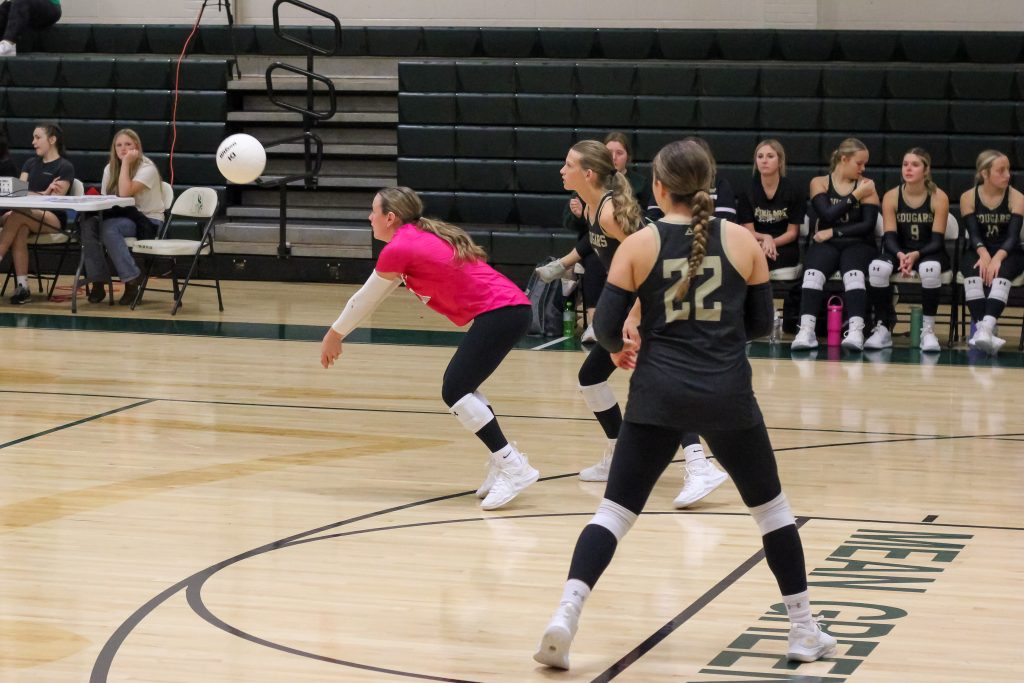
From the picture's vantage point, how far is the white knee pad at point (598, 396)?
5.79 metres

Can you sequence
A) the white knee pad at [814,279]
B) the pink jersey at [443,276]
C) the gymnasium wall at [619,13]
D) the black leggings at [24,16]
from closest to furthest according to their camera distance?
the pink jersey at [443,276], the white knee pad at [814,279], the gymnasium wall at [619,13], the black leggings at [24,16]

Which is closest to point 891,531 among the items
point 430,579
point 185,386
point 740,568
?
point 740,568

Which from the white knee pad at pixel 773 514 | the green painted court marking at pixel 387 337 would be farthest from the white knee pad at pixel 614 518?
the green painted court marking at pixel 387 337

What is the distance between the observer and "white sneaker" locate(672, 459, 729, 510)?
5605mm

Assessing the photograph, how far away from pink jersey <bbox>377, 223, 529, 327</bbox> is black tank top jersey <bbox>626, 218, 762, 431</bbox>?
6.28 feet

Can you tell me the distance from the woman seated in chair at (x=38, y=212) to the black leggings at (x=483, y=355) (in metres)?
7.12

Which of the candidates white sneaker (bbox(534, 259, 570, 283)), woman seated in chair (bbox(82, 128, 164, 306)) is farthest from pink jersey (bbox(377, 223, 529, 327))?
woman seated in chair (bbox(82, 128, 164, 306))

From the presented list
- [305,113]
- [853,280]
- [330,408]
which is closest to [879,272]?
[853,280]

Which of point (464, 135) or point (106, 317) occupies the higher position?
point (464, 135)

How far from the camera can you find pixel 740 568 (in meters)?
4.75

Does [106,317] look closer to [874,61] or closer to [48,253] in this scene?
[48,253]

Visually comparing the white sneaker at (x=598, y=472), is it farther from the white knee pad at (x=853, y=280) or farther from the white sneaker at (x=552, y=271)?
the white knee pad at (x=853, y=280)

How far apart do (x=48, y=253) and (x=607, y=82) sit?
5.62 metres

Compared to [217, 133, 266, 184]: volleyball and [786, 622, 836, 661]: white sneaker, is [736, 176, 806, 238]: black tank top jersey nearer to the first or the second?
[217, 133, 266, 184]: volleyball
